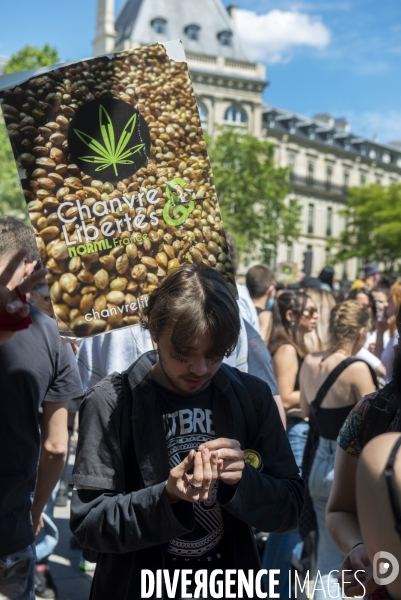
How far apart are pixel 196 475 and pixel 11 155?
32.5 m

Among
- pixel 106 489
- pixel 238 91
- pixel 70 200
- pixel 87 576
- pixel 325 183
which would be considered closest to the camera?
pixel 106 489

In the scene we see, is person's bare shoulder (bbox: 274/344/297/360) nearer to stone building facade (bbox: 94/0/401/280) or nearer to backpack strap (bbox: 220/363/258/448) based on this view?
backpack strap (bbox: 220/363/258/448)

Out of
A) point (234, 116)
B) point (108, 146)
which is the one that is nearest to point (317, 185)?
point (234, 116)

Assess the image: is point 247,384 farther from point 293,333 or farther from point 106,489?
point 293,333

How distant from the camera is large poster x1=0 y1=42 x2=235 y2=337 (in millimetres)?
2447

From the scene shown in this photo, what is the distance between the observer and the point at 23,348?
2748 millimetres

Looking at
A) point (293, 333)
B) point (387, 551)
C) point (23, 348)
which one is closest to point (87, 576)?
point (293, 333)

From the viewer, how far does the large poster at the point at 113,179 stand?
245 centimetres

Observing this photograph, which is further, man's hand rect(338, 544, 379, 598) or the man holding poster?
the man holding poster

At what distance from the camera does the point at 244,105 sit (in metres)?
58.6

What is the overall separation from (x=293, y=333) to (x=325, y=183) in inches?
2632

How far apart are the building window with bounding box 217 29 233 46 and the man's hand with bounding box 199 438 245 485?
204 feet

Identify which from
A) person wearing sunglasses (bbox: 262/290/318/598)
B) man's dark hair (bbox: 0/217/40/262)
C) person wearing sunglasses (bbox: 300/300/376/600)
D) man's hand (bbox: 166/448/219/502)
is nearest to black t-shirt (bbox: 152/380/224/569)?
man's hand (bbox: 166/448/219/502)

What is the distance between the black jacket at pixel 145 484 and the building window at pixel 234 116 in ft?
187
